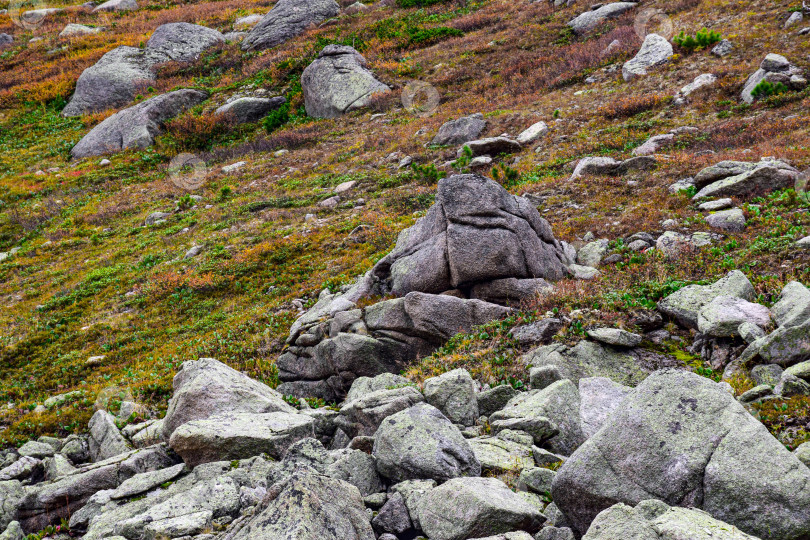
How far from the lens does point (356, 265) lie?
1755 cm

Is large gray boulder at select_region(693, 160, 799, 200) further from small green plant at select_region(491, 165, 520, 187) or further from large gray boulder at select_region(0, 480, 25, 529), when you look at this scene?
large gray boulder at select_region(0, 480, 25, 529)

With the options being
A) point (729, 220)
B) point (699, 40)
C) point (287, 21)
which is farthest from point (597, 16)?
point (729, 220)

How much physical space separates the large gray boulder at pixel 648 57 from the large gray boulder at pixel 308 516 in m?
28.5

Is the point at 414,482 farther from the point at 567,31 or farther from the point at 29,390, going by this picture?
the point at 567,31

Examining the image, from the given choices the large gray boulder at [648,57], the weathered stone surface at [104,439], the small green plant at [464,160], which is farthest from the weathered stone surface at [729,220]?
the large gray boulder at [648,57]

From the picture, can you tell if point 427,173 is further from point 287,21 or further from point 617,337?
point 287,21

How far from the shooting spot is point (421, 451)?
6.03 meters

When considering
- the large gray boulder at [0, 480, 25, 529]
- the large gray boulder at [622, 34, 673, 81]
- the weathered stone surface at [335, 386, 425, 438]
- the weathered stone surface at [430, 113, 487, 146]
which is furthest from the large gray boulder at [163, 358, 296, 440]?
the large gray boulder at [622, 34, 673, 81]

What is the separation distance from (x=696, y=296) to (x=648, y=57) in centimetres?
2284

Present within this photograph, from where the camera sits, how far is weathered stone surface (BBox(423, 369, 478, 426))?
8177 millimetres

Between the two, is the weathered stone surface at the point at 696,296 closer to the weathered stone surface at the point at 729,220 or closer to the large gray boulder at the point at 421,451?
the weathered stone surface at the point at 729,220

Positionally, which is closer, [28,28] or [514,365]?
[514,365]

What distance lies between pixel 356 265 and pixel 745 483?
13.9 metres

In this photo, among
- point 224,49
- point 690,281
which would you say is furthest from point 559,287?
point 224,49
